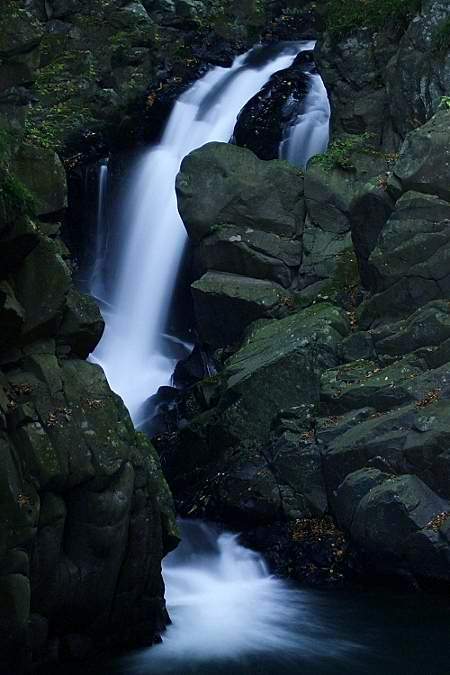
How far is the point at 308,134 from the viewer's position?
2405 centimetres

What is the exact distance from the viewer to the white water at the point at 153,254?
21500 millimetres

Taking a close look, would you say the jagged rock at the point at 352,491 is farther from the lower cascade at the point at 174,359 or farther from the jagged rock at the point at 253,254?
the jagged rock at the point at 253,254

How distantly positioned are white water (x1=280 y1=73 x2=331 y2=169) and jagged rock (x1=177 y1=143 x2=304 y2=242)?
1.82 m

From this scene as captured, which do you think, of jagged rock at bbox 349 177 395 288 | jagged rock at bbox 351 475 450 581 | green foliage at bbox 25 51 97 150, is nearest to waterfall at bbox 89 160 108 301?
green foliage at bbox 25 51 97 150

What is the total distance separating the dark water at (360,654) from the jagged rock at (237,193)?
9.03m

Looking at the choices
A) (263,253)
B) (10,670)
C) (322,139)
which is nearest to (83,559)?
(10,670)

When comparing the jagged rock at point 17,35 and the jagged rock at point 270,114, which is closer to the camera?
the jagged rock at point 17,35

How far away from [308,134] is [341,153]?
244cm

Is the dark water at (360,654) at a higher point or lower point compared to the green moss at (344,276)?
lower

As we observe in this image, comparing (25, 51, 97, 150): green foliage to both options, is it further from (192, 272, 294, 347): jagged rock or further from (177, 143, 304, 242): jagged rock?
(192, 272, 294, 347): jagged rock

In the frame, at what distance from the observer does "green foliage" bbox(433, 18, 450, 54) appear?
70.6 feet

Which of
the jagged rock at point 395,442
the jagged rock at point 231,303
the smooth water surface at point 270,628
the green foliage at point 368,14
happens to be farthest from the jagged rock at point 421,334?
the green foliage at point 368,14

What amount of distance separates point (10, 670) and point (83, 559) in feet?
4.99

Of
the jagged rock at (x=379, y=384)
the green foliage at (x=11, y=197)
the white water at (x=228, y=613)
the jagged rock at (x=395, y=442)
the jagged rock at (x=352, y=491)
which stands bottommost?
the white water at (x=228, y=613)
